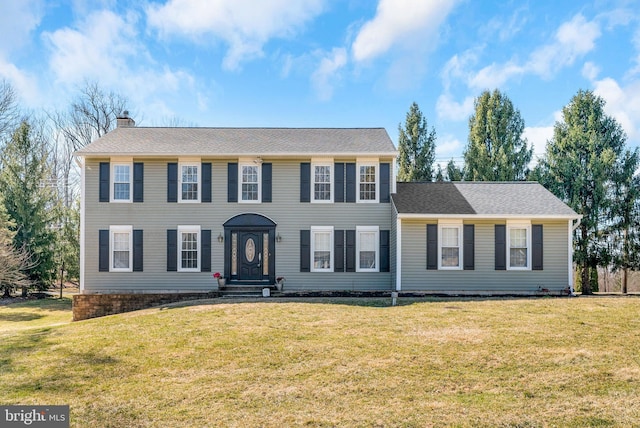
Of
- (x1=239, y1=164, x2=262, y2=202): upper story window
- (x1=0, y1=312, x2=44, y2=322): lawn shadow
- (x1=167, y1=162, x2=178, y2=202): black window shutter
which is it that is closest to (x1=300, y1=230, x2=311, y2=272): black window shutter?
(x1=239, y1=164, x2=262, y2=202): upper story window

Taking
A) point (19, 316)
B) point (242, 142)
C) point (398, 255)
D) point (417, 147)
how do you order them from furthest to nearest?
1. point (417, 147)
2. point (242, 142)
3. point (19, 316)
4. point (398, 255)

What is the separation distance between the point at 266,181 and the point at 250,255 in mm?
2866

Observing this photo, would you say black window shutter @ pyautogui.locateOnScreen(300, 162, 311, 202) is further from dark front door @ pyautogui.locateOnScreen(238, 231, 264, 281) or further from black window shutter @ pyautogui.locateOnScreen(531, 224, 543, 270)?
black window shutter @ pyautogui.locateOnScreen(531, 224, 543, 270)

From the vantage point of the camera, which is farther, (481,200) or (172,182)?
(481,200)

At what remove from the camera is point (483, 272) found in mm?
15508

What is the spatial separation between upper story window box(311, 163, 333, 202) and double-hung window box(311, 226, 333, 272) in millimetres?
1148

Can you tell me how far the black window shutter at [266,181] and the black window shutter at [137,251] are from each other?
4.85 meters

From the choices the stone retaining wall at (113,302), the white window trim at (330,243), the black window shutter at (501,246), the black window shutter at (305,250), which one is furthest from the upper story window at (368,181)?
the stone retaining wall at (113,302)

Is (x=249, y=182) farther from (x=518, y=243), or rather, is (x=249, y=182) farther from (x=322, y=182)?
(x=518, y=243)

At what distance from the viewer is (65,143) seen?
3275 cm

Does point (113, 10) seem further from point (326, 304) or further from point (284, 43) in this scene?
point (326, 304)

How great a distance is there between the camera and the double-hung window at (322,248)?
16.0 m

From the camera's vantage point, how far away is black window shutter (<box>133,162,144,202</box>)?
631 inches

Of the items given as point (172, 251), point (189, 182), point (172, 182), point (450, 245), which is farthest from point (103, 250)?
point (450, 245)
